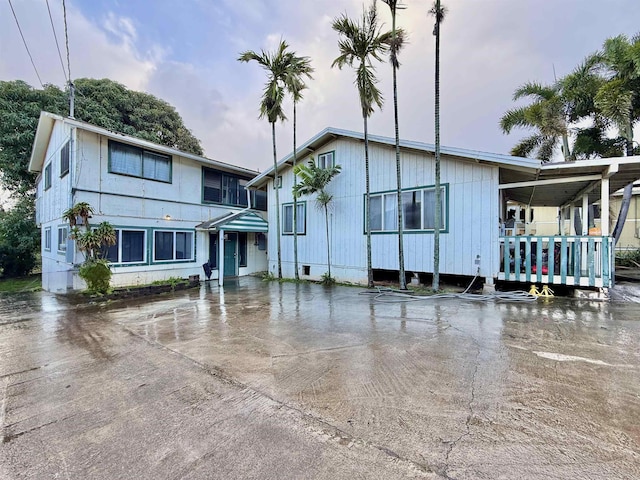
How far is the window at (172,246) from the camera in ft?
37.2

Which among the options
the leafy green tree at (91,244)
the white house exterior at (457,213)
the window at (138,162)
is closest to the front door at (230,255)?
the white house exterior at (457,213)

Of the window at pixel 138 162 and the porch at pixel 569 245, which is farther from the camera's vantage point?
the window at pixel 138 162

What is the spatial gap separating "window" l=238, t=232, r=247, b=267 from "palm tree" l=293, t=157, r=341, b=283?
4383 millimetres

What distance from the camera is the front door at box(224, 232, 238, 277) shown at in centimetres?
1384

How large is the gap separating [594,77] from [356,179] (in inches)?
436

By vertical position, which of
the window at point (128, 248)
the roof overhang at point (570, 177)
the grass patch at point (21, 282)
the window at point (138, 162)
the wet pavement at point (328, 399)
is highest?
the window at point (138, 162)

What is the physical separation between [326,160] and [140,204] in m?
7.14

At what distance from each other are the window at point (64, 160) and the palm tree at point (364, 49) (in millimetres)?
9389

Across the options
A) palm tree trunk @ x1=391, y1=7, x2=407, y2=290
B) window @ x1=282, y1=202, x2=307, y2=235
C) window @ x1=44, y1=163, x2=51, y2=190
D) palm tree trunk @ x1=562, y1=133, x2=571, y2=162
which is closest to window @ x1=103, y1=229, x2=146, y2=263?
window @ x1=282, y1=202, x2=307, y2=235

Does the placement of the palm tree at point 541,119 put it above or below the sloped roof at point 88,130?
above

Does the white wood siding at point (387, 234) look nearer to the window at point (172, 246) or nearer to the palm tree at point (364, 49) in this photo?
the palm tree at point (364, 49)

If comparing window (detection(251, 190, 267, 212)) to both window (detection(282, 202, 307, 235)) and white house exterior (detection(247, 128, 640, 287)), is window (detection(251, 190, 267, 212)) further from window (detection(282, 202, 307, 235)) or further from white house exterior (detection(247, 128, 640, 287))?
white house exterior (detection(247, 128, 640, 287))

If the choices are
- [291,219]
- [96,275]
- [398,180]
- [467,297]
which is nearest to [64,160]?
[96,275]

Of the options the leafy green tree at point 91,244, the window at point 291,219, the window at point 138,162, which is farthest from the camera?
the window at point 291,219
